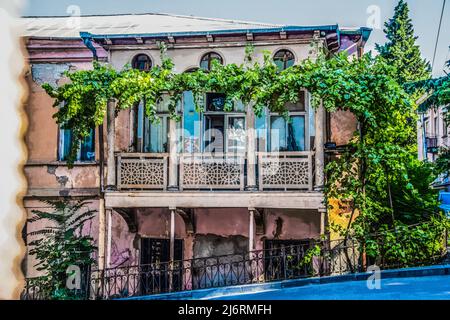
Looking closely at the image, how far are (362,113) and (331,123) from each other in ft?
6.19

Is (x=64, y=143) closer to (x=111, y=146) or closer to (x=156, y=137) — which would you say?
(x=111, y=146)

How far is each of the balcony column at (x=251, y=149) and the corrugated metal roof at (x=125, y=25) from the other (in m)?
2.38

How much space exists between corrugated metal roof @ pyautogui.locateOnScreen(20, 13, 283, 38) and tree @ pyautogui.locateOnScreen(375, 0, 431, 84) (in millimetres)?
5795

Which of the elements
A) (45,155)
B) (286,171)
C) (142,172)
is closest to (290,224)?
(286,171)

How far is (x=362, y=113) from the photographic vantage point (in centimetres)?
1008

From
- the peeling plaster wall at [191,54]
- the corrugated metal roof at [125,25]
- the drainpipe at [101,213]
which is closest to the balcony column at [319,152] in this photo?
the peeling plaster wall at [191,54]

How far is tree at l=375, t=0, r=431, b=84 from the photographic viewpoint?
50.2ft

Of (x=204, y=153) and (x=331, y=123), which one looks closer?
(x=204, y=153)

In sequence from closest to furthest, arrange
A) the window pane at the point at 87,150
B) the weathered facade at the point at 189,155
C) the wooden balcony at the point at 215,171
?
the wooden balcony at the point at 215,171 → the weathered facade at the point at 189,155 → the window pane at the point at 87,150

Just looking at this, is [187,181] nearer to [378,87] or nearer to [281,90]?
[281,90]

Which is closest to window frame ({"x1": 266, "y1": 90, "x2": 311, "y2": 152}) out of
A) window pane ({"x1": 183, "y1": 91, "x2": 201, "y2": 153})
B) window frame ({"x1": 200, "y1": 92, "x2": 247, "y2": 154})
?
window frame ({"x1": 200, "y1": 92, "x2": 247, "y2": 154})

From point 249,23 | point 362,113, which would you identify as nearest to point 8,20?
point 249,23

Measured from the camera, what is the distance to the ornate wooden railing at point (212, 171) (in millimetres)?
10891

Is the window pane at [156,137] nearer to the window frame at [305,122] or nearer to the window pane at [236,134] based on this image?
the window pane at [236,134]
